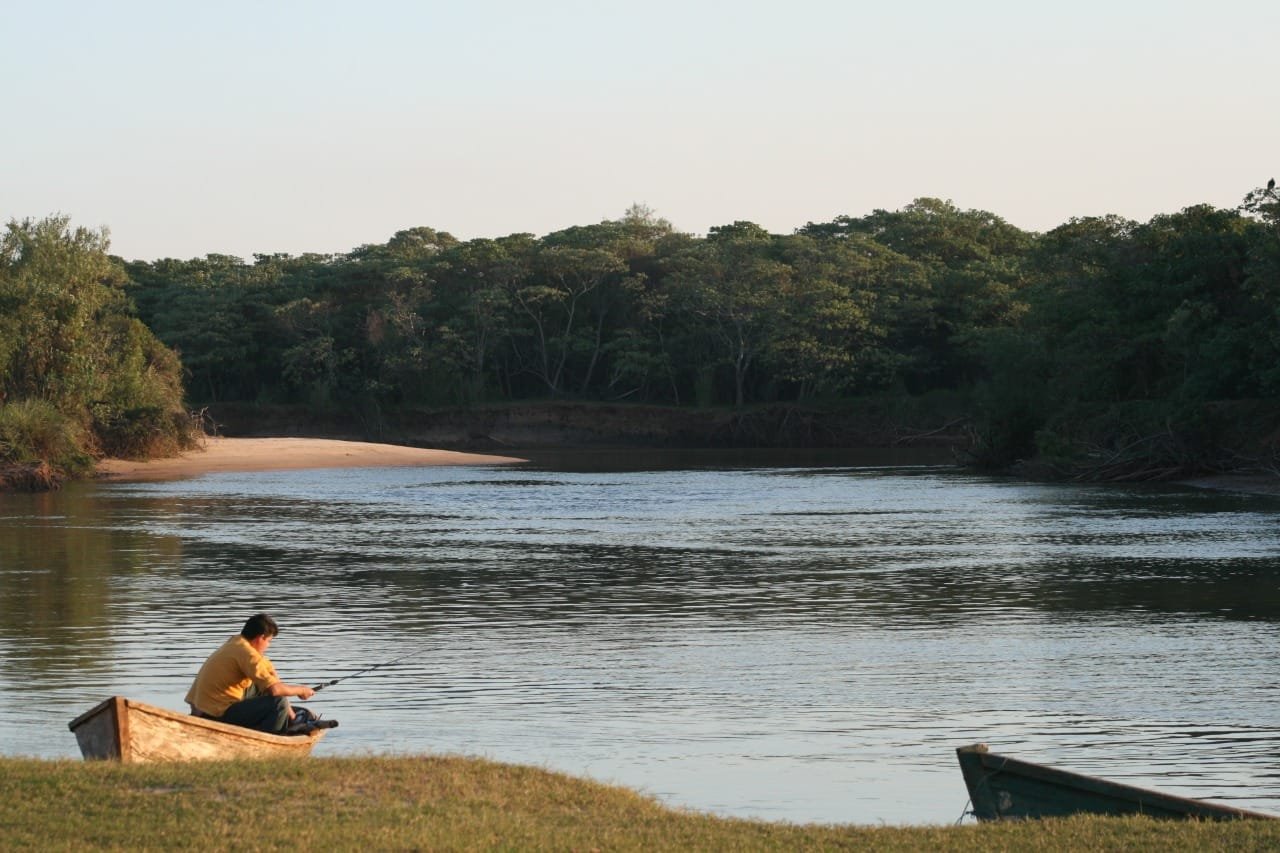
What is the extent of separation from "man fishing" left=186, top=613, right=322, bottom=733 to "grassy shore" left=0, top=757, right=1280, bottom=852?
63.4 inches

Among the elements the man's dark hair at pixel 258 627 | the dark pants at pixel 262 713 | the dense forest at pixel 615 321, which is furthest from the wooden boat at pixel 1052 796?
the dense forest at pixel 615 321

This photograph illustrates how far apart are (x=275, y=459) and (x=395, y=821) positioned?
62.1 meters

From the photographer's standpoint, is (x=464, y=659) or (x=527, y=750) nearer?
(x=527, y=750)

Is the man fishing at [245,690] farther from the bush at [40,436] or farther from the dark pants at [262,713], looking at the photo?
the bush at [40,436]

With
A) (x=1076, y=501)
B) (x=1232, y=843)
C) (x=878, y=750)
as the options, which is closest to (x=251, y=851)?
(x=1232, y=843)

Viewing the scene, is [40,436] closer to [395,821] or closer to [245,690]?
[245,690]

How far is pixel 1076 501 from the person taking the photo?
46.3m

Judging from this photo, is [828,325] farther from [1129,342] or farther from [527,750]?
[527,750]

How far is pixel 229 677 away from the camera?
479 inches

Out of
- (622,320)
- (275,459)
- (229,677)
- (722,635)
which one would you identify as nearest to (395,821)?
(229,677)

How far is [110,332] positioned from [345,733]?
52986 millimetres

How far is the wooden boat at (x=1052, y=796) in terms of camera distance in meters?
9.32

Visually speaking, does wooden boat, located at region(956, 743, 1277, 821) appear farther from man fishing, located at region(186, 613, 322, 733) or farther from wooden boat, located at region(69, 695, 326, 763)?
man fishing, located at region(186, 613, 322, 733)

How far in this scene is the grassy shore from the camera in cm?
854
